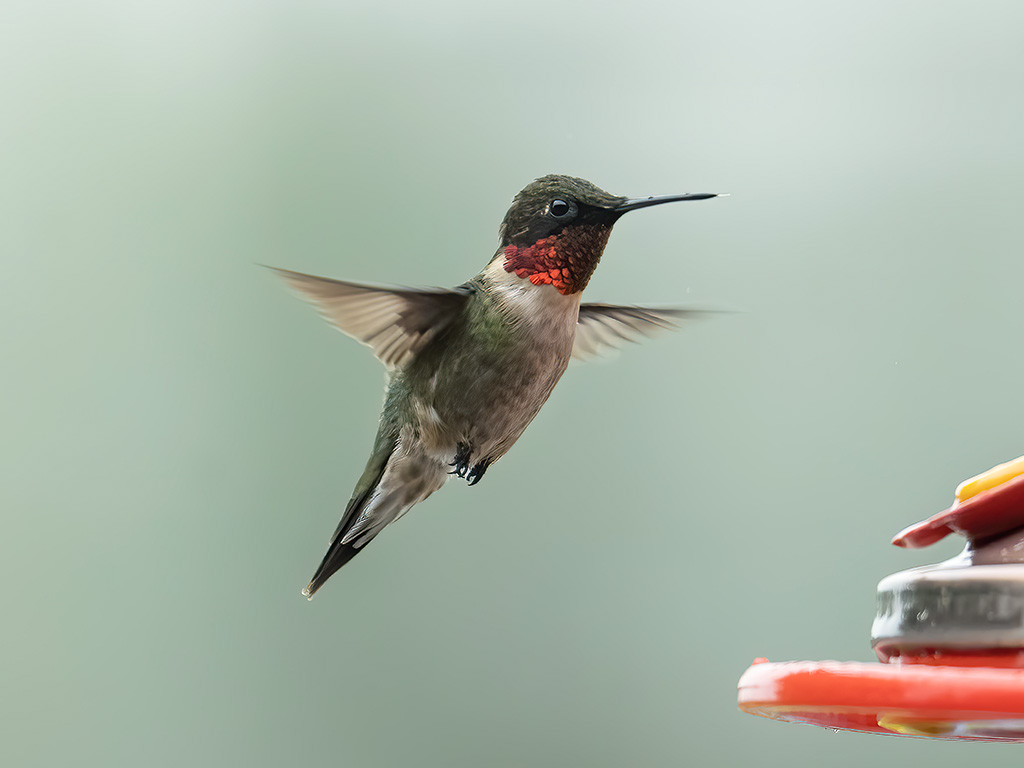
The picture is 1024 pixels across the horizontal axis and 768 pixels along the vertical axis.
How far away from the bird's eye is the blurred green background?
Answer: 1459 millimetres

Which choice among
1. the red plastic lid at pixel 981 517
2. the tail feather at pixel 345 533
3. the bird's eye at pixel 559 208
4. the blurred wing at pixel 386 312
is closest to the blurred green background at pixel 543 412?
the tail feather at pixel 345 533

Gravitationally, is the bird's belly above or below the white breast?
below

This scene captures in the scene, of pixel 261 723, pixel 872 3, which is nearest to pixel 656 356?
pixel 872 3

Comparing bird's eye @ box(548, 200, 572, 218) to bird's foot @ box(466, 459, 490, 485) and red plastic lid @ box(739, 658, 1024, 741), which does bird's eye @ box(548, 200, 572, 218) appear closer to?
bird's foot @ box(466, 459, 490, 485)

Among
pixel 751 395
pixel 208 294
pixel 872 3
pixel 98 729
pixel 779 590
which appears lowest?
pixel 98 729

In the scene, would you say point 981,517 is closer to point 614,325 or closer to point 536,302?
point 536,302

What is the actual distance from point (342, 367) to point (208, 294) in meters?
0.46

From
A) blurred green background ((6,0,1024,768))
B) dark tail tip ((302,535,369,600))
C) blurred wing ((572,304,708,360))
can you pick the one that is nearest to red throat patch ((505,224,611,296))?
blurred wing ((572,304,708,360))

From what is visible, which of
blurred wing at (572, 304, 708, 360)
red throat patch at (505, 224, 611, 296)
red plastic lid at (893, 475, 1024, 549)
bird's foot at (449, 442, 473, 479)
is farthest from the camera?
blurred wing at (572, 304, 708, 360)

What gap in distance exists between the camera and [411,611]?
8.51ft

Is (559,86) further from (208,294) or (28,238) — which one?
(28,238)

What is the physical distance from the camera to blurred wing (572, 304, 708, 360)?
1.47m

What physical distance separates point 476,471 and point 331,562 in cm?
26

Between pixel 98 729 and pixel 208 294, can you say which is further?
pixel 208 294
